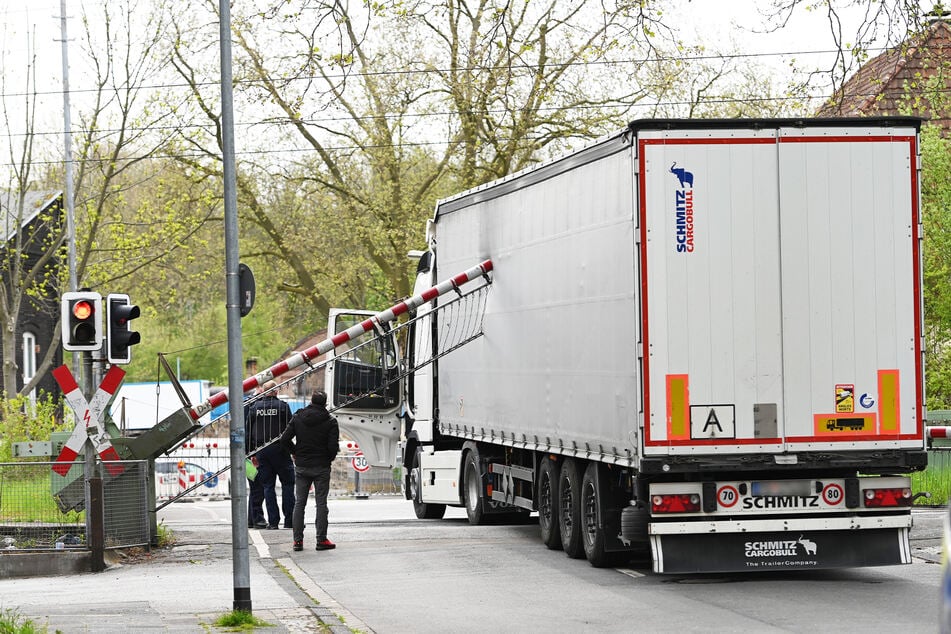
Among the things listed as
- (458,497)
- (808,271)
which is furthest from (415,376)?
(808,271)

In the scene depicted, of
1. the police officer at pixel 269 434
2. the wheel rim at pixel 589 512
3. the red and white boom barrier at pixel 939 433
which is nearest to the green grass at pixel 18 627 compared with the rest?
the wheel rim at pixel 589 512

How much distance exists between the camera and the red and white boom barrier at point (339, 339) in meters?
16.6

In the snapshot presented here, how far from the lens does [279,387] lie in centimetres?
1789

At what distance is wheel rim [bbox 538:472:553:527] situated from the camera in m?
14.5

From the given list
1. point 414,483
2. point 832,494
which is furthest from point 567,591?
point 414,483

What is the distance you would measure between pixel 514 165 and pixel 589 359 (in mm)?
22883

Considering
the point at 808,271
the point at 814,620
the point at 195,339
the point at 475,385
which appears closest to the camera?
the point at 814,620

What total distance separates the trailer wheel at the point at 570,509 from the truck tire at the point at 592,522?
15 centimetres

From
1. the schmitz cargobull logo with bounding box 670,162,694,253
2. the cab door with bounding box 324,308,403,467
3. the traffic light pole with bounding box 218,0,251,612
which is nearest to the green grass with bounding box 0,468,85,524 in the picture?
the cab door with bounding box 324,308,403,467

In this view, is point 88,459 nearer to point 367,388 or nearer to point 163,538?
point 163,538

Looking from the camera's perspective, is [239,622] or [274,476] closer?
[239,622]

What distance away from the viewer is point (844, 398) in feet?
37.7

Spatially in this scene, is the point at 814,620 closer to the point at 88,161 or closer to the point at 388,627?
the point at 388,627

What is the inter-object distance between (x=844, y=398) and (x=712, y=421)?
111cm
